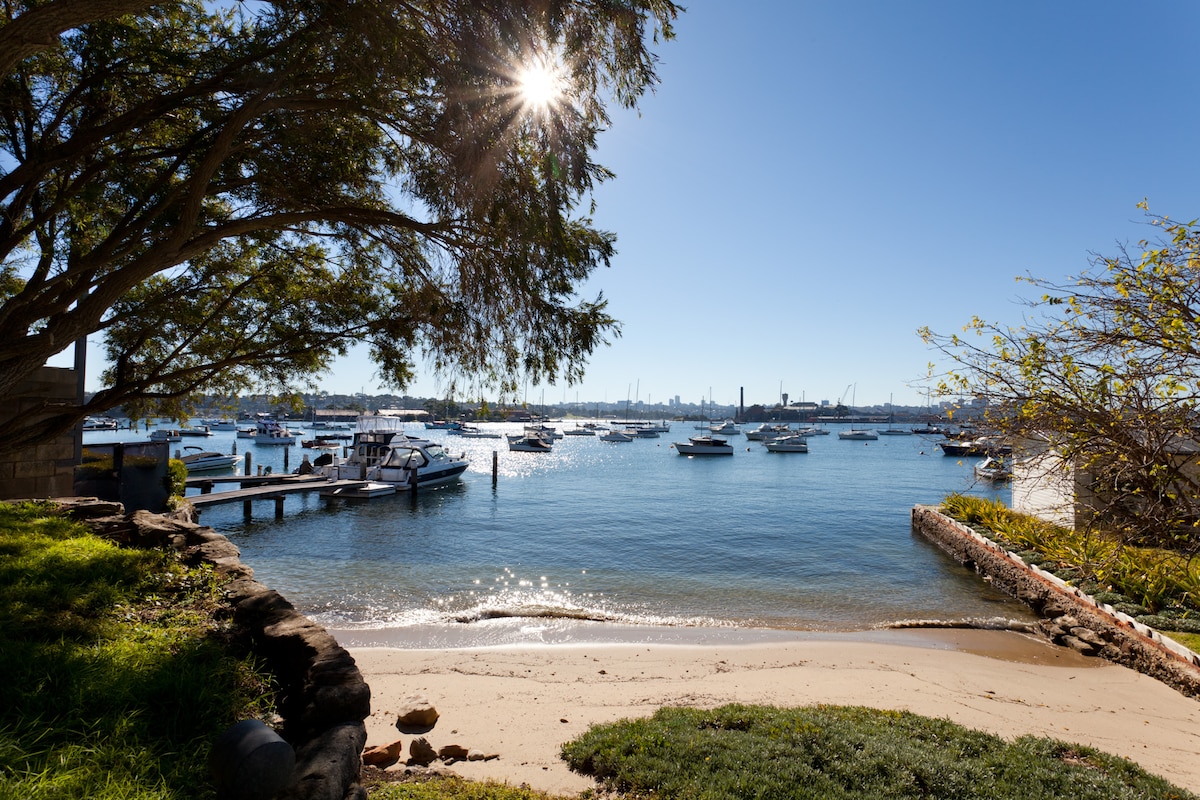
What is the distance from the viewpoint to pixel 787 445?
77.4m

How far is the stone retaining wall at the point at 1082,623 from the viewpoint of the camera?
28.7 ft

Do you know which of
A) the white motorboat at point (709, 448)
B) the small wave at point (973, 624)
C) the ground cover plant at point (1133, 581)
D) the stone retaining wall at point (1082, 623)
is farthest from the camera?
the white motorboat at point (709, 448)

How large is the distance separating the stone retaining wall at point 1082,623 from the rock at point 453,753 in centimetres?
967

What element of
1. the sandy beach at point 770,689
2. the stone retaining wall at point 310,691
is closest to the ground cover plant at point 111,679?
the stone retaining wall at point 310,691

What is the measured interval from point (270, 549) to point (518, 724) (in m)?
16.8

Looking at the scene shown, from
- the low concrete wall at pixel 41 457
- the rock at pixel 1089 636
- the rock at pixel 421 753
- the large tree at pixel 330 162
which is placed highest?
the large tree at pixel 330 162

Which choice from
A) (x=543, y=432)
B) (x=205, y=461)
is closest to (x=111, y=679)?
(x=205, y=461)

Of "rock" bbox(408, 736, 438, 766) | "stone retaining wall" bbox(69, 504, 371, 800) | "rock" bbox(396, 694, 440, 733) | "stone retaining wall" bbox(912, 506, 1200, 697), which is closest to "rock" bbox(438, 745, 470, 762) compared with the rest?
"rock" bbox(408, 736, 438, 766)

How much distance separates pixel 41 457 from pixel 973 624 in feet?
60.2

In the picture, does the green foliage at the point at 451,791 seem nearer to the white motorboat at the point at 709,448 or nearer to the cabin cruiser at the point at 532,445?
the white motorboat at the point at 709,448

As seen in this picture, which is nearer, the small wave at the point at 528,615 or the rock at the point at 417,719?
the rock at the point at 417,719

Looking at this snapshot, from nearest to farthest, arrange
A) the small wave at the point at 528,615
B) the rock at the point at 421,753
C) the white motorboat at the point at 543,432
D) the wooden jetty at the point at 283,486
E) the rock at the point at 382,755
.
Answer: the rock at the point at 382,755
the rock at the point at 421,753
the small wave at the point at 528,615
the wooden jetty at the point at 283,486
the white motorboat at the point at 543,432

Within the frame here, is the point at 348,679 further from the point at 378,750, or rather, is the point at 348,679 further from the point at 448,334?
the point at 448,334

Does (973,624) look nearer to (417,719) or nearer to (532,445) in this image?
(417,719)
